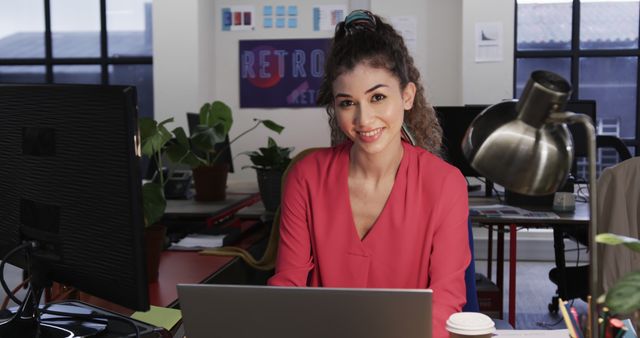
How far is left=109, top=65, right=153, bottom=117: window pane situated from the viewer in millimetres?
5941

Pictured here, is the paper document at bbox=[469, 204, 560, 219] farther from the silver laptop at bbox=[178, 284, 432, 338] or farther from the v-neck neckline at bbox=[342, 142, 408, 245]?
the silver laptop at bbox=[178, 284, 432, 338]

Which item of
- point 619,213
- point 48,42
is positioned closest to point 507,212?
point 619,213

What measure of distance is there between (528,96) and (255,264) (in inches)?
62.5

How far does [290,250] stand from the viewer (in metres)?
1.63

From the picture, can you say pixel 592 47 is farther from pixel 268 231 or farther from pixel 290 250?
pixel 290 250

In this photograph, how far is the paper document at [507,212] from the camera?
10.2 ft

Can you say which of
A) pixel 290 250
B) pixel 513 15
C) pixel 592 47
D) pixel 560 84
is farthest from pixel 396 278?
pixel 592 47

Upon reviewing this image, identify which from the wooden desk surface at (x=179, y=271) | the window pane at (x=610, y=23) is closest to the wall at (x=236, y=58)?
the window pane at (x=610, y=23)

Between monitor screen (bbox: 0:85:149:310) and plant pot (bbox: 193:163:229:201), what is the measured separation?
7.02 feet

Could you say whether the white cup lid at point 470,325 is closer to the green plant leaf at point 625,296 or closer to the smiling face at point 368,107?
the green plant leaf at point 625,296

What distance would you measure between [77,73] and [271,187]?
3617mm

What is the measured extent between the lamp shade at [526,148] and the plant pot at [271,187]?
232cm

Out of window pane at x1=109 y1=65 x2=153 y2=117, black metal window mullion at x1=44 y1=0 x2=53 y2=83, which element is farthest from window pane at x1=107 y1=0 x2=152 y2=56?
black metal window mullion at x1=44 y1=0 x2=53 y2=83

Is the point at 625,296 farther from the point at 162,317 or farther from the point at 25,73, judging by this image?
the point at 25,73
